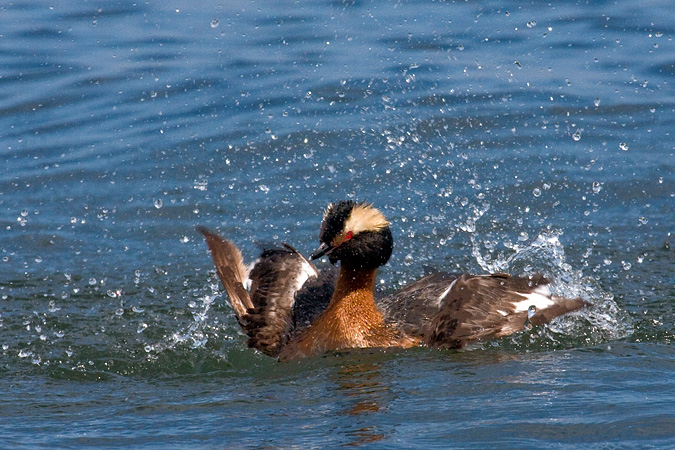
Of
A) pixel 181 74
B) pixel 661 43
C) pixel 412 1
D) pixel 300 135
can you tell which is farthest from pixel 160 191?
pixel 661 43

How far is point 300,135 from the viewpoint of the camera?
1232cm

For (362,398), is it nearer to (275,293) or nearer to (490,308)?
(490,308)

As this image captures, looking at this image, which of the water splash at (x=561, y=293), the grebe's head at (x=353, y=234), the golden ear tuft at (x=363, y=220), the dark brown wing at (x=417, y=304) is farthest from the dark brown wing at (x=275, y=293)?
the water splash at (x=561, y=293)

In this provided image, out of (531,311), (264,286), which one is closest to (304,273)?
(264,286)

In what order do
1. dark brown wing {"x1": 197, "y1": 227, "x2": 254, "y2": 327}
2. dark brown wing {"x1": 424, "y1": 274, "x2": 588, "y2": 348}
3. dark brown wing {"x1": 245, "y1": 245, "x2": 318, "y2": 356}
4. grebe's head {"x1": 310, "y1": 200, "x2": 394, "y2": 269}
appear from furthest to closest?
dark brown wing {"x1": 197, "y1": 227, "x2": 254, "y2": 327} → dark brown wing {"x1": 245, "y1": 245, "x2": 318, "y2": 356} → dark brown wing {"x1": 424, "y1": 274, "x2": 588, "y2": 348} → grebe's head {"x1": 310, "y1": 200, "x2": 394, "y2": 269}

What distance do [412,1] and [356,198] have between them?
6405 mm

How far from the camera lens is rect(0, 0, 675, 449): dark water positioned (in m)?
6.25

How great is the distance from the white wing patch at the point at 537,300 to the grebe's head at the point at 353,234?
Answer: 1.17 metres

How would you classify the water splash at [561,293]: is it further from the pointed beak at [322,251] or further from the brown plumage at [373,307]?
the pointed beak at [322,251]

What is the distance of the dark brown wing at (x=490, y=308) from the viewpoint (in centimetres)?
758

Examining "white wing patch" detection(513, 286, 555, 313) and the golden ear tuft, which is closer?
the golden ear tuft

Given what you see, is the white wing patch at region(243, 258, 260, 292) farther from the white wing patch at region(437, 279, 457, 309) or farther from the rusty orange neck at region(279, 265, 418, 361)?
the white wing patch at region(437, 279, 457, 309)

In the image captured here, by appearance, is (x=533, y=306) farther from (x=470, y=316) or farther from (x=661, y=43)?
(x=661, y=43)

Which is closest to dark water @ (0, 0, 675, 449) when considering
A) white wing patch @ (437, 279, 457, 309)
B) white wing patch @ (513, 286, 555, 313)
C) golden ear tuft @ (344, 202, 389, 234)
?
white wing patch @ (513, 286, 555, 313)
